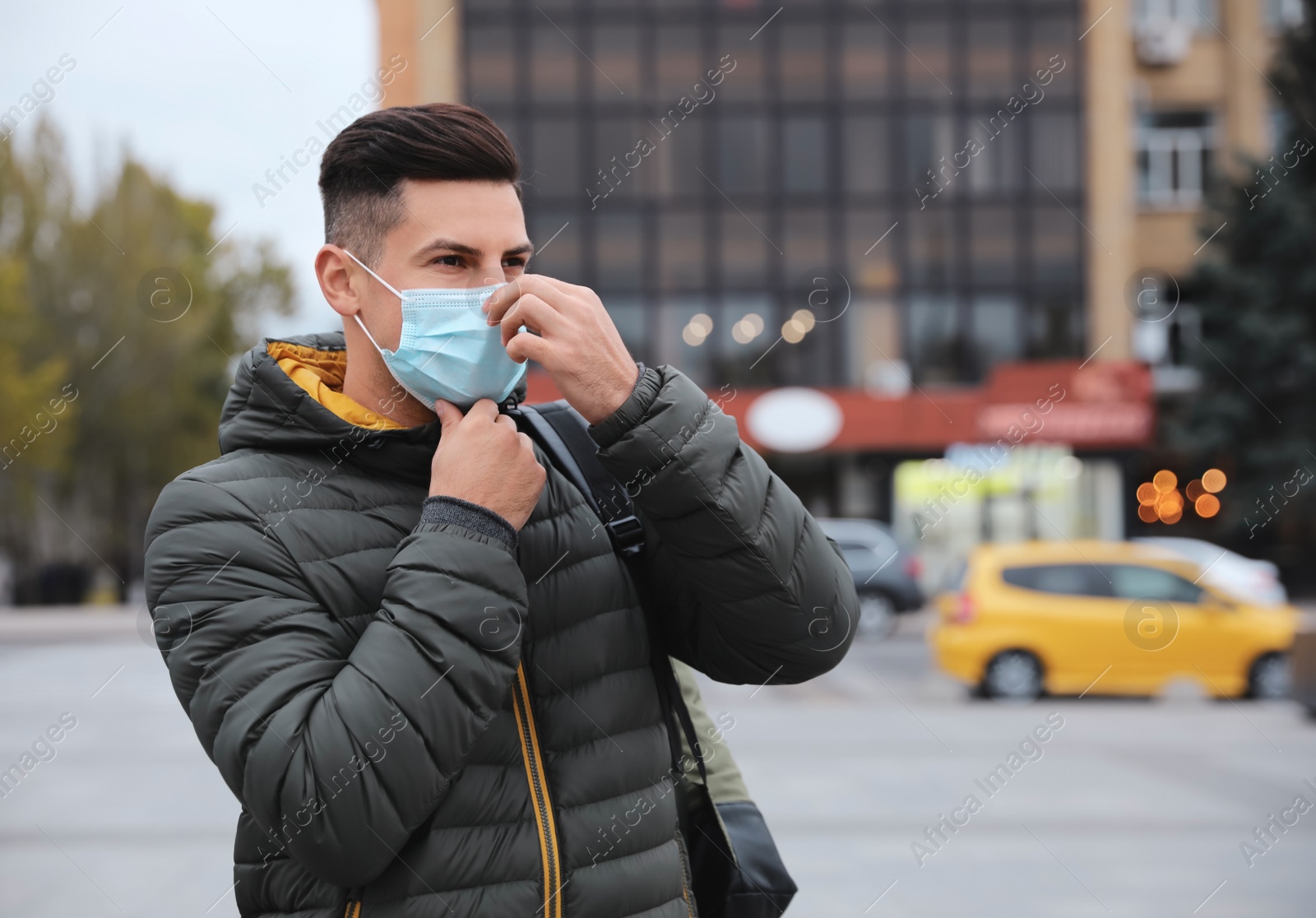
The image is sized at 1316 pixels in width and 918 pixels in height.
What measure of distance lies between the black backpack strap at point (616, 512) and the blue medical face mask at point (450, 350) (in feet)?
0.41

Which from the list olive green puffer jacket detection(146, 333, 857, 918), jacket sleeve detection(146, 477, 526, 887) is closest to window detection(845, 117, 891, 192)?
olive green puffer jacket detection(146, 333, 857, 918)

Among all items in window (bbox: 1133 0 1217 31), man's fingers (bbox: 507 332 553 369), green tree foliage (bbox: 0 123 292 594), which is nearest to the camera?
man's fingers (bbox: 507 332 553 369)

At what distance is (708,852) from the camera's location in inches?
80.4

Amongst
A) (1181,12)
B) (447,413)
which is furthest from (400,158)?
(1181,12)

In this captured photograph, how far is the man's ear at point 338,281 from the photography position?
80.4 inches

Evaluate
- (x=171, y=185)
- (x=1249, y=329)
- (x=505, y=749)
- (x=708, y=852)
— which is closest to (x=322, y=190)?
(x=505, y=749)

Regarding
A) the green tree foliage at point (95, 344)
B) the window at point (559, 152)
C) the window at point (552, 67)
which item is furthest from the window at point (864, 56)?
the green tree foliage at point (95, 344)

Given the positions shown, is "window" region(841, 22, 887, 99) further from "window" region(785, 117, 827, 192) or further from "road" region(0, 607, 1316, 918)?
"road" region(0, 607, 1316, 918)

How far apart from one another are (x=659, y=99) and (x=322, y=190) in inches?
1089

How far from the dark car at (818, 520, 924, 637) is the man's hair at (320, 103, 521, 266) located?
1914 cm

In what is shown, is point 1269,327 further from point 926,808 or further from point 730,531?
point 730,531

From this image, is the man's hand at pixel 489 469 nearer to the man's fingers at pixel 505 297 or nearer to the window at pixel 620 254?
the man's fingers at pixel 505 297

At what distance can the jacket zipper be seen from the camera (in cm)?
172

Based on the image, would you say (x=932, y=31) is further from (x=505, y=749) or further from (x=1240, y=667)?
(x=505, y=749)
